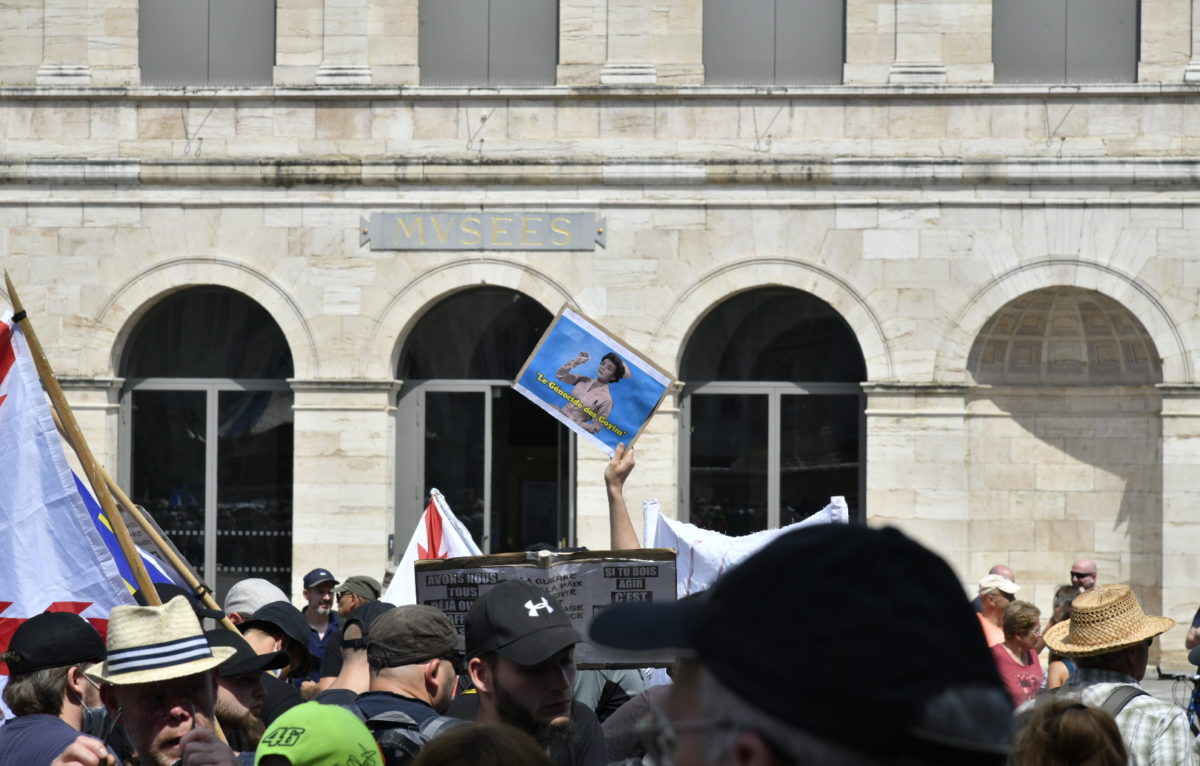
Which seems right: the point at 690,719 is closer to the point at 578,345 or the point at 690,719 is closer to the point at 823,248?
the point at 578,345

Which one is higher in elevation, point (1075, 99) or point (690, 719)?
point (1075, 99)

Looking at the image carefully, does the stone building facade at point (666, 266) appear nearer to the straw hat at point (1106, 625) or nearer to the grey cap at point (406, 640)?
the straw hat at point (1106, 625)

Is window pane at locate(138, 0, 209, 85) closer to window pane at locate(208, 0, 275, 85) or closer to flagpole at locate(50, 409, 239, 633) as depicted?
window pane at locate(208, 0, 275, 85)

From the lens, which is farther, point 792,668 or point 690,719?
point 690,719

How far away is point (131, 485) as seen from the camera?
1770 centimetres

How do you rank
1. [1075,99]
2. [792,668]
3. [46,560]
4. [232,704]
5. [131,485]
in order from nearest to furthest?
[792,668], [232,704], [46,560], [1075,99], [131,485]

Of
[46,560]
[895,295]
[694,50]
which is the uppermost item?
[694,50]

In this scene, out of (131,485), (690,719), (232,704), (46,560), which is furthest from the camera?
→ (131,485)

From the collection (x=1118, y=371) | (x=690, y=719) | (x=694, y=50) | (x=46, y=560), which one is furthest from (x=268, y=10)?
(x=690, y=719)

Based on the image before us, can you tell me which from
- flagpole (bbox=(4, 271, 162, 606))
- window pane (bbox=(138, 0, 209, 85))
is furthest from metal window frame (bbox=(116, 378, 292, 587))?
flagpole (bbox=(4, 271, 162, 606))

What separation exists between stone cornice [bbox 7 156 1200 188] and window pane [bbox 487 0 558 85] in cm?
99

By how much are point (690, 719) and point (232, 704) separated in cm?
413

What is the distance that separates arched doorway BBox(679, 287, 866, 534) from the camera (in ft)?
55.8

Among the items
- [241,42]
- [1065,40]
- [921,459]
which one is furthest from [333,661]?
[1065,40]
